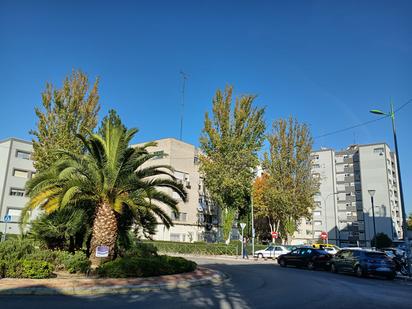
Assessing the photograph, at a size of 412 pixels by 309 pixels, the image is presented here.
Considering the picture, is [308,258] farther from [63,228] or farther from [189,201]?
[189,201]

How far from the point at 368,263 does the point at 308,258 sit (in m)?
5.73

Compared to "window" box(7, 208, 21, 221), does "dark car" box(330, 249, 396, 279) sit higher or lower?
lower

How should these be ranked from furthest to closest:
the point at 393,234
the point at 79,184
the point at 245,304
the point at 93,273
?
the point at 393,234 < the point at 79,184 < the point at 93,273 < the point at 245,304

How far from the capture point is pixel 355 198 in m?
76.6

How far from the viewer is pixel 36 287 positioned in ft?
33.3

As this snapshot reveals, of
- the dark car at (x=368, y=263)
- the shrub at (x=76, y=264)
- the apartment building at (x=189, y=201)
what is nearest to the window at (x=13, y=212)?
the apartment building at (x=189, y=201)

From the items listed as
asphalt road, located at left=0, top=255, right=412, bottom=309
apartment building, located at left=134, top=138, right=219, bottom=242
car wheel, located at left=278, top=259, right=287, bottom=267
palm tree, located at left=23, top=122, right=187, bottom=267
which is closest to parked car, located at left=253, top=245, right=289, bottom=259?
car wheel, located at left=278, top=259, right=287, bottom=267

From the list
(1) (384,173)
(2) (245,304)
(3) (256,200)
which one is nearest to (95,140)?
(2) (245,304)

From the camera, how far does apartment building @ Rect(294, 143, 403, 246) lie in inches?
2815

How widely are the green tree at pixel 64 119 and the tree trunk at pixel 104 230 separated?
13081 mm

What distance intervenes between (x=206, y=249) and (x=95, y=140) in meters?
24.3

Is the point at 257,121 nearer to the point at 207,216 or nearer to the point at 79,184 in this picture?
the point at 207,216

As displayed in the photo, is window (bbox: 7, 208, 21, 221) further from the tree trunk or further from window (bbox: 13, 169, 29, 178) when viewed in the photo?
the tree trunk

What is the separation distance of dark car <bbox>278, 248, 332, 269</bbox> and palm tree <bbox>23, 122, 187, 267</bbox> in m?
11.4
